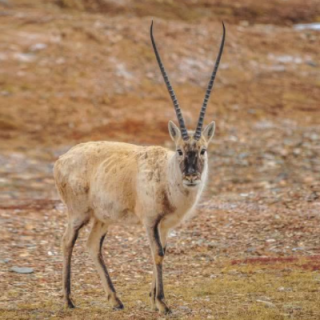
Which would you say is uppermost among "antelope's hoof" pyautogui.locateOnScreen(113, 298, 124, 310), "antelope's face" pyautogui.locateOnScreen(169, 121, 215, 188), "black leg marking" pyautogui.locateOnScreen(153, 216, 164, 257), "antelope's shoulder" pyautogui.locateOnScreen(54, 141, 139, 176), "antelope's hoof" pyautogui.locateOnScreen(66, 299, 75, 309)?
"antelope's face" pyautogui.locateOnScreen(169, 121, 215, 188)

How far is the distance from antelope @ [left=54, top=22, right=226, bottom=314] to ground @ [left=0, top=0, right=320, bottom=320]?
93cm

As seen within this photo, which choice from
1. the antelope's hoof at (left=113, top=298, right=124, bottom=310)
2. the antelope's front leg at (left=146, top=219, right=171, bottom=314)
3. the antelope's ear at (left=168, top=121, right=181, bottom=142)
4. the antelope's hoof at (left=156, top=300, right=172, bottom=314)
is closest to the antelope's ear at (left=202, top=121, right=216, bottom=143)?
the antelope's ear at (left=168, top=121, right=181, bottom=142)

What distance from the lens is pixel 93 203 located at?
440 inches

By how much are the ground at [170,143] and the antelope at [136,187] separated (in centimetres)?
93

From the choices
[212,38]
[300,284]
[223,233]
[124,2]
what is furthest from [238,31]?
[300,284]

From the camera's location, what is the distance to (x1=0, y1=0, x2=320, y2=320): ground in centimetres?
1219

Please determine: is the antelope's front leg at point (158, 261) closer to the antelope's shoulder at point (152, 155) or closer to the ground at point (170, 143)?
the ground at point (170, 143)

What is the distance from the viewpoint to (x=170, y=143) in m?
27.4

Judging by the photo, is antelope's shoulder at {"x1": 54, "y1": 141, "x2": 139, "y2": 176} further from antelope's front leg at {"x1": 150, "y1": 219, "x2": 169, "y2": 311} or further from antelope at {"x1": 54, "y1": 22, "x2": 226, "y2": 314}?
antelope's front leg at {"x1": 150, "y1": 219, "x2": 169, "y2": 311}

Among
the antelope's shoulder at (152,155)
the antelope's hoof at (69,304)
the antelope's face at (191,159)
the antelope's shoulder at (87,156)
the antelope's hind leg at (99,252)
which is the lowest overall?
the antelope's hoof at (69,304)

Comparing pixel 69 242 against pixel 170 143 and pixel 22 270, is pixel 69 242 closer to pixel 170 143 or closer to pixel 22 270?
pixel 22 270

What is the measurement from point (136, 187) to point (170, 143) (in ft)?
54.5

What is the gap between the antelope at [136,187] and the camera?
1036cm

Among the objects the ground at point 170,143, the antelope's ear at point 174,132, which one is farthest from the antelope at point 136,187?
the ground at point 170,143
